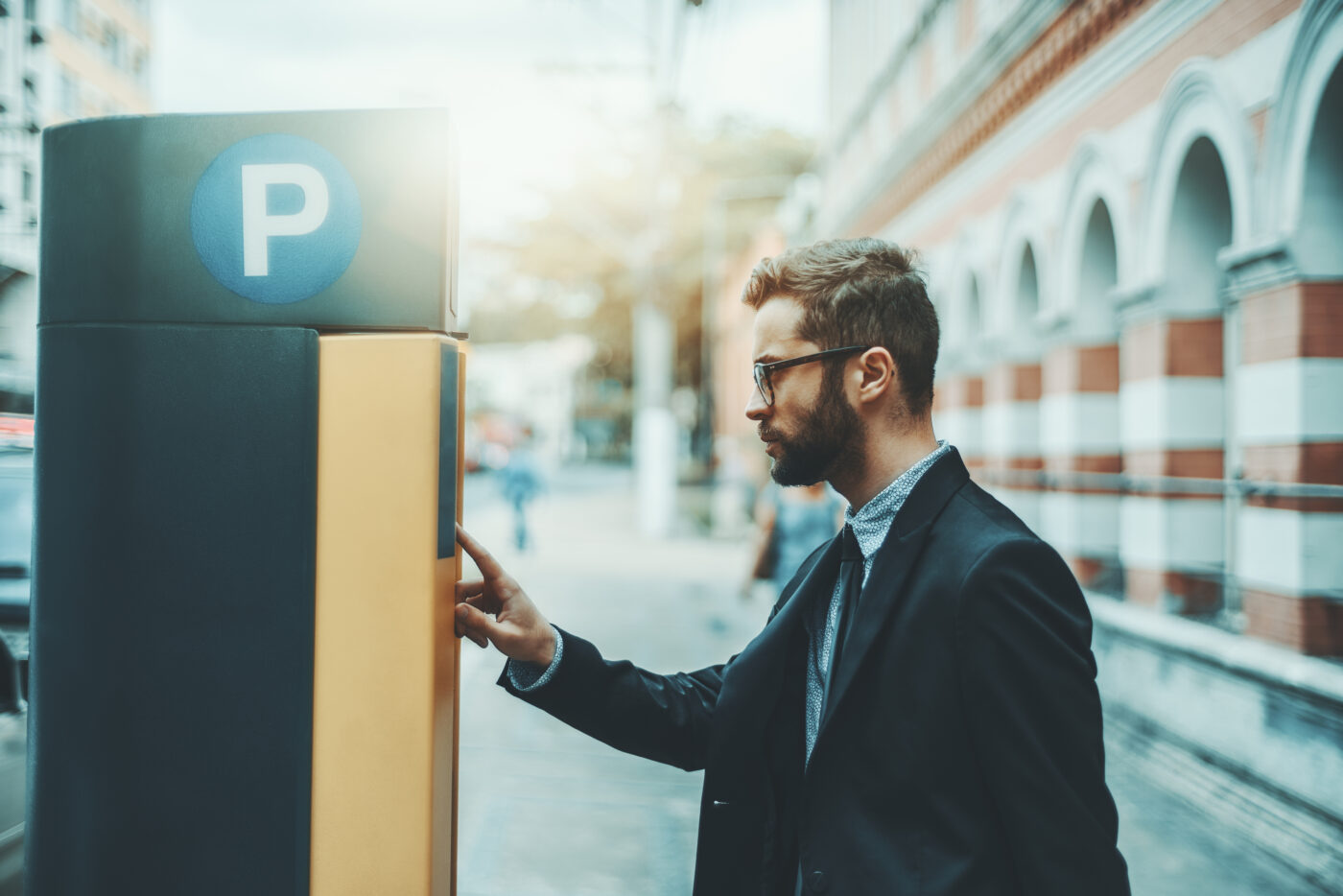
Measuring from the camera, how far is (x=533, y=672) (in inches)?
72.6

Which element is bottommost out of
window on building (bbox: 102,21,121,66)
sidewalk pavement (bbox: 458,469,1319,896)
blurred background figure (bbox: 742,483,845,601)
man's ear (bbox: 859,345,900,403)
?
sidewalk pavement (bbox: 458,469,1319,896)

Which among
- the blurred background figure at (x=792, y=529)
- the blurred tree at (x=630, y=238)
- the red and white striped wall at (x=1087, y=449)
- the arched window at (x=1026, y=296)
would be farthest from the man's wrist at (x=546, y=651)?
the blurred tree at (x=630, y=238)

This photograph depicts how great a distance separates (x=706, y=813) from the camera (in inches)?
69.9

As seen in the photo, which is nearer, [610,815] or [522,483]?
[610,815]

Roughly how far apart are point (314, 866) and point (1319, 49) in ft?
17.8

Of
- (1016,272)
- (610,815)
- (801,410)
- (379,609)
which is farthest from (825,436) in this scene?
(1016,272)

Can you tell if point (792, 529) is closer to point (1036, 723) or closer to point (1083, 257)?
point (1083, 257)

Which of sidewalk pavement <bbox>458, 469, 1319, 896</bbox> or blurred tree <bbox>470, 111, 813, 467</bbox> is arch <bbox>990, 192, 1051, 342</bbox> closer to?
sidewalk pavement <bbox>458, 469, 1319, 896</bbox>

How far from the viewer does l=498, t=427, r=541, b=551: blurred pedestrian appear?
51.4 feet

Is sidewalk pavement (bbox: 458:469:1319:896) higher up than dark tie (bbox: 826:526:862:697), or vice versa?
dark tie (bbox: 826:526:862:697)

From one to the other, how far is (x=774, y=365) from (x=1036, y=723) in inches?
27.3

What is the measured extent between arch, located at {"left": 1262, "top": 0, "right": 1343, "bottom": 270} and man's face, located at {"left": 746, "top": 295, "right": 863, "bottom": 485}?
172 inches

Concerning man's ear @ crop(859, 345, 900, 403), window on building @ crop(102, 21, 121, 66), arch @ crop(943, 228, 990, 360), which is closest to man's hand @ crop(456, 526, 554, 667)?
man's ear @ crop(859, 345, 900, 403)

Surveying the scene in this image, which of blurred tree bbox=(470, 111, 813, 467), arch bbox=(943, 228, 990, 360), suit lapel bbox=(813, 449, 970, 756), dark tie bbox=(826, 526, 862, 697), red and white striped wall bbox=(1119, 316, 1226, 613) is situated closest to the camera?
suit lapel bbox=(813, 449, 970, 756)
